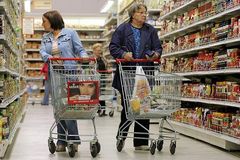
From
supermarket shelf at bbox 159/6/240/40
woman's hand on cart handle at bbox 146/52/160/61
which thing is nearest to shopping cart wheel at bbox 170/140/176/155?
woman's hand on cart handle at bbox 146/52/160/61

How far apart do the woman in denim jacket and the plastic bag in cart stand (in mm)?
674

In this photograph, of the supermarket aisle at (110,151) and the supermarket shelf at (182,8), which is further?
the supermarket shelf at (182,8)

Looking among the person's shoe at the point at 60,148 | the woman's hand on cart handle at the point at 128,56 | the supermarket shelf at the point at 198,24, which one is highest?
the supermarket shelf at the point at 198,24

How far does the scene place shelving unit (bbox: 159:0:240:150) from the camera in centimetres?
555

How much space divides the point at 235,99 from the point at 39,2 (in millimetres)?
15052

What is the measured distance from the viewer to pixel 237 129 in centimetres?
519

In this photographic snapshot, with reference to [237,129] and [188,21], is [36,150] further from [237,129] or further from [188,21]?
[188,21]

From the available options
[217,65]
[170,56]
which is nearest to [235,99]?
[217,65]

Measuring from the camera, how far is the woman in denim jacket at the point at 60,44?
5.24 meters

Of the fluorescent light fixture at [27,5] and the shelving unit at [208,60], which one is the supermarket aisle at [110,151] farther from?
the fluorescent light fixture at [27,5]

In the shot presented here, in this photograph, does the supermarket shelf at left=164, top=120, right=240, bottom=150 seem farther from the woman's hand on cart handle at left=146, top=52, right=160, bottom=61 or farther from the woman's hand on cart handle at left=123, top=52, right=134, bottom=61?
the woman's hand on cart handle at left=123, top=52, right=134, bottom=61

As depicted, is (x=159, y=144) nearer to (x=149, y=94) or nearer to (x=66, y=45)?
(x=149, y=94)

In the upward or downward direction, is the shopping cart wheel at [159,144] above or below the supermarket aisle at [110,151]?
above

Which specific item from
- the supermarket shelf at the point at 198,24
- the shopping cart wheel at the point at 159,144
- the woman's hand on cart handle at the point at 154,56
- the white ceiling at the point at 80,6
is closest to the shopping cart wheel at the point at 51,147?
the shopping cart wheel at the point at 159,144
